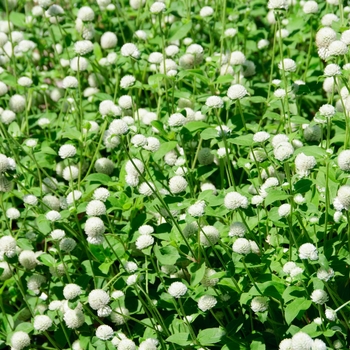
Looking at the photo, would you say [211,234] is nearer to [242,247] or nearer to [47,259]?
[242,247]

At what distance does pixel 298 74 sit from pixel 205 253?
4.41ft

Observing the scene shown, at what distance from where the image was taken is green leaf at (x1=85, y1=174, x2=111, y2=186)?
295 centimetres

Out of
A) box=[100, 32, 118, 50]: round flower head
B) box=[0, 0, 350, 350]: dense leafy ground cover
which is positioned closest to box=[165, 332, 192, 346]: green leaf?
box=[0, 0, 350, 350]: dense leafy ground cover

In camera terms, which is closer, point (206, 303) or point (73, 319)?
point (206, 303)

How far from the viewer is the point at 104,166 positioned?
3209 millimetres

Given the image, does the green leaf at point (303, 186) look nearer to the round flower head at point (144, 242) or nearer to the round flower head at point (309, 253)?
the round flower head at point (309, 253)

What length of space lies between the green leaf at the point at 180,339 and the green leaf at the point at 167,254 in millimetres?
253

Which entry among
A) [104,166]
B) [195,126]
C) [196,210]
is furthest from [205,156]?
[196,210]

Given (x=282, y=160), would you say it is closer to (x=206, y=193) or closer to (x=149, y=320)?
(x=206, y=193)

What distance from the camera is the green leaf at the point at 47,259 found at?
2746mm

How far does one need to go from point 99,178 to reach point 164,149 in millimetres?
362

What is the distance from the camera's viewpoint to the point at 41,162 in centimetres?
323

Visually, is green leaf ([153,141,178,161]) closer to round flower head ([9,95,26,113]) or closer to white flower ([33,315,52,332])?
white flower ([33,315,52,332])

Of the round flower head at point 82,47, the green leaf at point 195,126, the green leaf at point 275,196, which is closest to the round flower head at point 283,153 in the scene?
the green leaf at point 275,196
